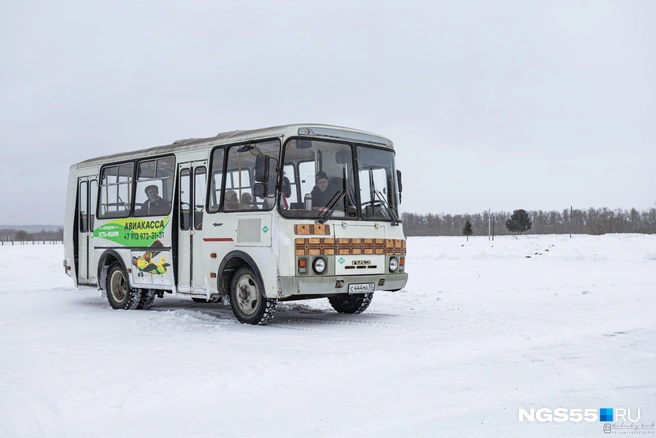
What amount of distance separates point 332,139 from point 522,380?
577 centimetres

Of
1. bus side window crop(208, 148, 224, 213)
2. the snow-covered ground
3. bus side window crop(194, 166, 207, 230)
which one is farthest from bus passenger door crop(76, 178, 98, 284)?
bus side window crop(208, 148, 224, 213)

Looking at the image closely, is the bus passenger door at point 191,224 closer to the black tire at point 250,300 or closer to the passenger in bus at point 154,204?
the passenger in bus at point 154,204

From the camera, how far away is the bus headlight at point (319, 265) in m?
11.2

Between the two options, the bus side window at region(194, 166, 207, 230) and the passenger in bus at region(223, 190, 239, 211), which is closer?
the passenger in bus at region(223, 190, 239, 211)

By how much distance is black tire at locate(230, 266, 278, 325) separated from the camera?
1156cm

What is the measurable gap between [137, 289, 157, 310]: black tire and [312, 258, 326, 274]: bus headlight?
15.7 ft

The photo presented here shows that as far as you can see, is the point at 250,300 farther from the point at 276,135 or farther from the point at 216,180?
the point at 276,135

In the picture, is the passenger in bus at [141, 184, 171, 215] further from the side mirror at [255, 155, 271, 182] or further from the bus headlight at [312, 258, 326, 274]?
the bus headlight at [312, 258, 326, 274]

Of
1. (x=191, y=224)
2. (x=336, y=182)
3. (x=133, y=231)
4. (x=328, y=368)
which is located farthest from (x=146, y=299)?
(x=328, y=368)

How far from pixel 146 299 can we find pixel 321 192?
5274 millimetres

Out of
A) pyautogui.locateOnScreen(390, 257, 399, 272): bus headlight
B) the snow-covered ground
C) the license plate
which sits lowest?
the snow-covered ground

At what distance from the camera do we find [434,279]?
22.1 metres

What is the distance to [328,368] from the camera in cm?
784

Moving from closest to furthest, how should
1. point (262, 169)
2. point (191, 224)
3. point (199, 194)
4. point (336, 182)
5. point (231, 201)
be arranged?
point (262, 169)
point (336, 182)
point (231, 201)
point (199, 194)
point (191, 224)
